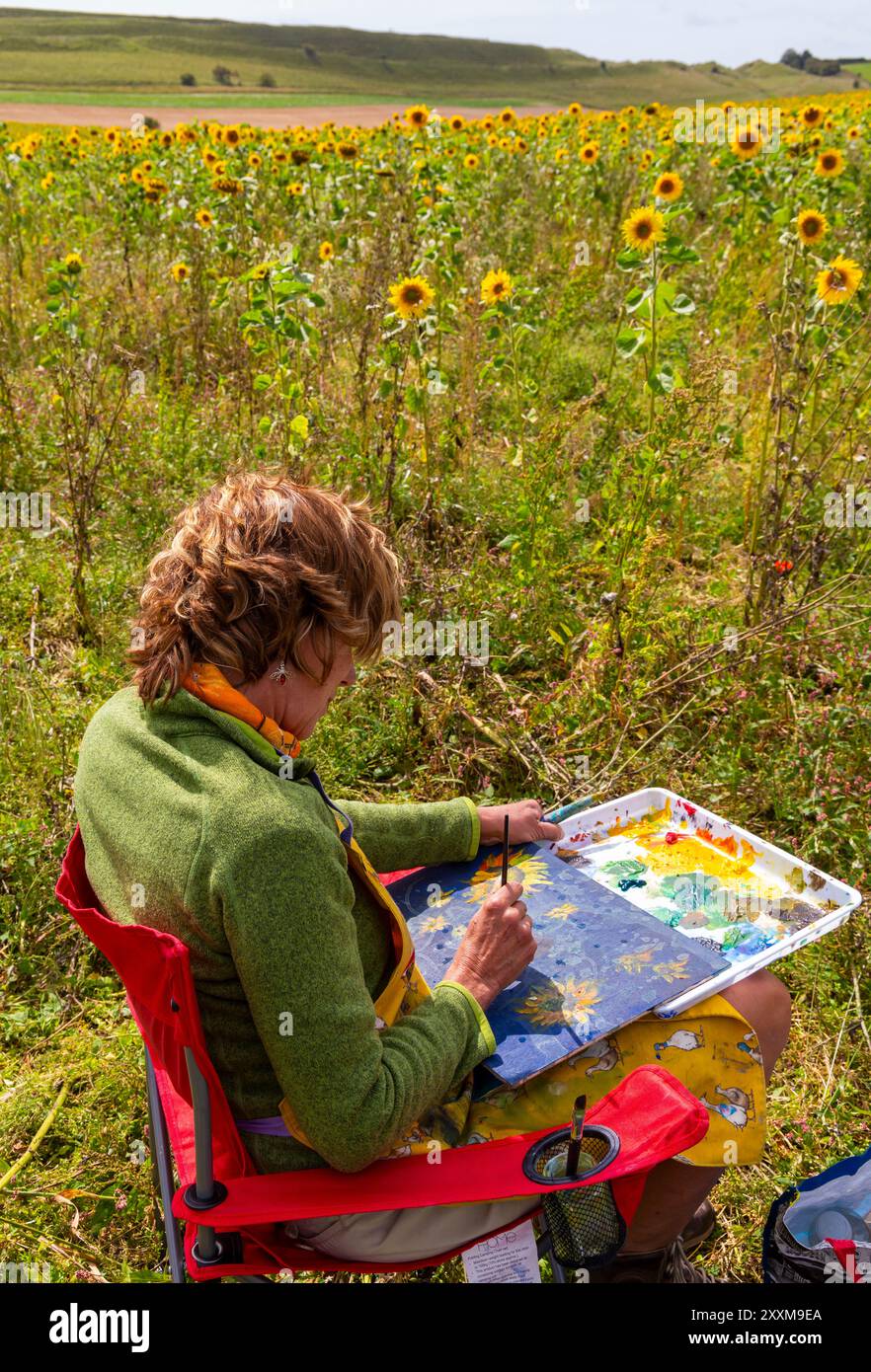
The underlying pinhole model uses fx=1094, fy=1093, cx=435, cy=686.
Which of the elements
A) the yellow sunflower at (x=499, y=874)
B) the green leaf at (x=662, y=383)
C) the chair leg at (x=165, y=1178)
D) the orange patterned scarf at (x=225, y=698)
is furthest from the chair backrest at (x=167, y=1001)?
the green leaf at (x=662, y=383)

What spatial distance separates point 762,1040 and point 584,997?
1.13 ft

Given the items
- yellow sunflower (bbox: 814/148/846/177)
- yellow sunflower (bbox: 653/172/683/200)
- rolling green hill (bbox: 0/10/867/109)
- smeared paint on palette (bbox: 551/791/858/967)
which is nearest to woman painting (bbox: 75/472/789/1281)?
smeared paint on palette (bbox: 551/791/858/967)

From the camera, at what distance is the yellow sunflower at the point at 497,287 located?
3.57 metres

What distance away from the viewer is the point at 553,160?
7.89 m

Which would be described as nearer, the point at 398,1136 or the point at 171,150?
the point at 398,1136

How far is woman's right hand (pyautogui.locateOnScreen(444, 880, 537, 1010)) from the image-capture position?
154 centimetres

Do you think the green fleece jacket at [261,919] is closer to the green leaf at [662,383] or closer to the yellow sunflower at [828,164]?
the green leaf at [662,383]

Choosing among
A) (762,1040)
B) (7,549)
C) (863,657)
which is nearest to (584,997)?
(762,1040)

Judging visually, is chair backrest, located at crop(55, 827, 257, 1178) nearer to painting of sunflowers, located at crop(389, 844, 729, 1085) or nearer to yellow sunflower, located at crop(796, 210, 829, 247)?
painting of sunflowers, located at crop(389, 844, 729, 1085)

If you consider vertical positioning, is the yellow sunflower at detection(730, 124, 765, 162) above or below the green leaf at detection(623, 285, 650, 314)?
above

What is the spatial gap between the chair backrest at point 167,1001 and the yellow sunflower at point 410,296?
8.32 feet

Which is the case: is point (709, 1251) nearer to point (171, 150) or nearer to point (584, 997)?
point (584, 997)

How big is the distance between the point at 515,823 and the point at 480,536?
7.12 ft

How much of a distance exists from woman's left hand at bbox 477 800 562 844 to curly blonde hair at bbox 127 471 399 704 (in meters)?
0.55
